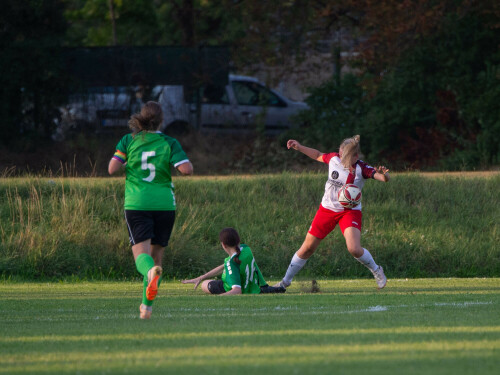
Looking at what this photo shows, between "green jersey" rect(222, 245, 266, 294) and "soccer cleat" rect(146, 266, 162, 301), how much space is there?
244 cm

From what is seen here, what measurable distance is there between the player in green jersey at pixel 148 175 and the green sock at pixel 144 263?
9.0 inches

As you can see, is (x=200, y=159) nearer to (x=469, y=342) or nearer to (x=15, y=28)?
(x=15, y=28)

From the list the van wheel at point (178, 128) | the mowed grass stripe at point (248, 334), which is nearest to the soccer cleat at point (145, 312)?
the mowed grass stripe at point (248, 334)

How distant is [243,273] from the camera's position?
9.75 metres

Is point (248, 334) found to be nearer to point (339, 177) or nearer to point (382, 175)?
point (382, 175)

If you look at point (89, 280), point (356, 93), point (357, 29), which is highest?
point (357, 29)

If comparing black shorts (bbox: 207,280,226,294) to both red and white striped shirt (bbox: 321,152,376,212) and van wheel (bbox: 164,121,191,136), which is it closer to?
red and white striped shirt (bbox: 321,152,376,212)

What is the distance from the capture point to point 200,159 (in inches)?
971

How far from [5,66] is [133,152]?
698 inches

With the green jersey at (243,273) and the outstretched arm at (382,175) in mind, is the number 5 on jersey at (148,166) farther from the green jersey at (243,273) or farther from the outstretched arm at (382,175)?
the outstretched arm at (382,175)

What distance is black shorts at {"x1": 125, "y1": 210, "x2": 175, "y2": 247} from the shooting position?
7.87m

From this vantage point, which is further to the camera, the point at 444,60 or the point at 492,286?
the point at 444,60

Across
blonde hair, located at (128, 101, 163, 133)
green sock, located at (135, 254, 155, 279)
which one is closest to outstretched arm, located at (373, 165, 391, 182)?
blonde hair, located at (128, 101, 163, 133)

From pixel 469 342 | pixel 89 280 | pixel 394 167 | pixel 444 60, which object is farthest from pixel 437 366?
pixel 444 60
